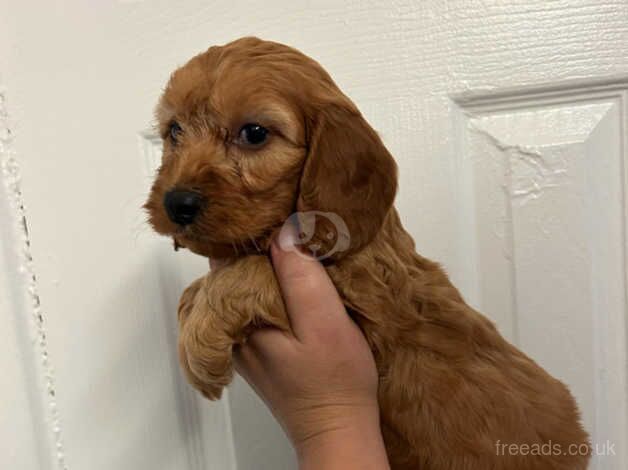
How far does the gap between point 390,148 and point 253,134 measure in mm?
455

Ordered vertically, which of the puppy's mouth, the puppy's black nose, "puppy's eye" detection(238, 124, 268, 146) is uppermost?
"puppy's eye" detection(238, 124, 268, 146)

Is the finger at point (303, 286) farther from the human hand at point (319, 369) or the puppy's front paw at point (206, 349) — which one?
the puppy's front paw at point (206, 349)

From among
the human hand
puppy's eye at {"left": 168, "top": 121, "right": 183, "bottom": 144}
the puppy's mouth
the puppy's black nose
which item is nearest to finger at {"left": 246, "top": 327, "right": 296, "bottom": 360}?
the human hand

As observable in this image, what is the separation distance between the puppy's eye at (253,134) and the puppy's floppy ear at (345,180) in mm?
80

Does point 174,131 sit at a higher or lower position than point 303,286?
higher

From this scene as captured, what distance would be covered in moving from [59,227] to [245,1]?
0.66m

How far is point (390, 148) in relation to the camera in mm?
1324

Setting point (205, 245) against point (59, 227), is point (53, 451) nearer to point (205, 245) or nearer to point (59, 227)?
point (59, 227)

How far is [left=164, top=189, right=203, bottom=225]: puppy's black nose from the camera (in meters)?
0.89

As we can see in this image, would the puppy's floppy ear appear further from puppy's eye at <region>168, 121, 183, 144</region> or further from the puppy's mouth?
puppy's eye at <region>168, 121, 183, 144</region>

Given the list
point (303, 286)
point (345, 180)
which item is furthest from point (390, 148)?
point (303, 286)

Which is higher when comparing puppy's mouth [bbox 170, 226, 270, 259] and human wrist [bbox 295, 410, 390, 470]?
puppy's mouth [bbox 170, 226, 270, 259]

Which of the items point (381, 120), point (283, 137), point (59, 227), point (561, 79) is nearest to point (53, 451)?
point (59, 227)

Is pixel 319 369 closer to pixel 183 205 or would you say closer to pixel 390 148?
pixel 183 205
